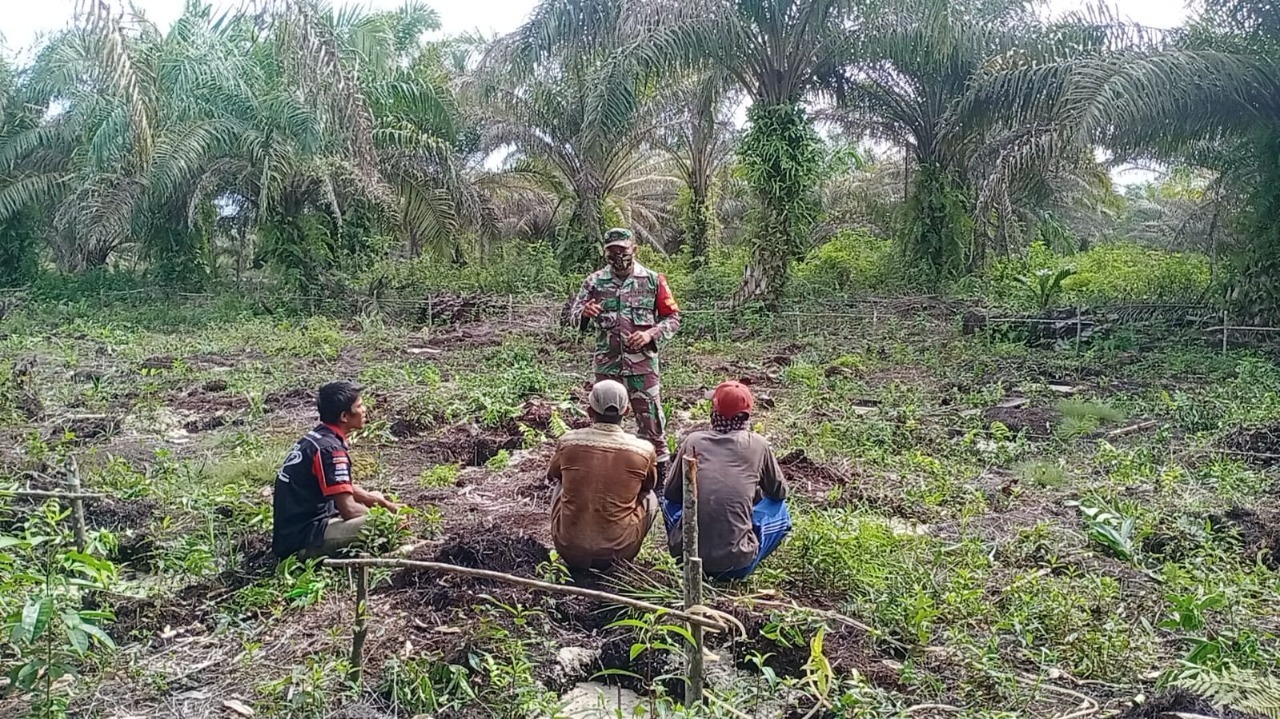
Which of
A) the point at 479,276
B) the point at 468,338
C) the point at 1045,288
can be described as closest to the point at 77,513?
the point at 468,338

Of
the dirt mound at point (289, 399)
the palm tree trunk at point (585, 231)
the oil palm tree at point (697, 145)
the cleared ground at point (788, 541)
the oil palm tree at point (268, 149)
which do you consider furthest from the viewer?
the palm tree trunk at point (585, 231)

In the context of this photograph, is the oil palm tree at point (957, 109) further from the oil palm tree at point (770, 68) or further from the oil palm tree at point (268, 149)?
the oil palm tree at point (268, 149)

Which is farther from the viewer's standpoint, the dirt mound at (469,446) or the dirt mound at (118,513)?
the dirt mound at (469,446)

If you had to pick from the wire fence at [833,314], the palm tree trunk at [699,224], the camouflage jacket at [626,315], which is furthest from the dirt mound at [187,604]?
the palm tree trunk at [699,224]

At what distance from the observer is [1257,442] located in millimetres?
5961

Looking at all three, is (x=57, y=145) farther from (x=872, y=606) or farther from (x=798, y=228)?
(x=872, y=606)

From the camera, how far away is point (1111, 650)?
324 centimetres

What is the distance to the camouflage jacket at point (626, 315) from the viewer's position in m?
5.61

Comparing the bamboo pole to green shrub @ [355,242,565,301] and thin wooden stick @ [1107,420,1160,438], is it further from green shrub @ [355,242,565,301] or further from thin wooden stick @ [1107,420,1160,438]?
green shrub @ [355,242,565,301]

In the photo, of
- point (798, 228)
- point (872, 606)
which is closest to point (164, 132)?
point (798, 228)

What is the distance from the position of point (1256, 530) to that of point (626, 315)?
3.52 m

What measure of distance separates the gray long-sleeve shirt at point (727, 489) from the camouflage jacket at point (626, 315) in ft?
5.57

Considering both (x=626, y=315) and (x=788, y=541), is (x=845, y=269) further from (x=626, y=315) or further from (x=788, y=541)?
(x=788, y=541)

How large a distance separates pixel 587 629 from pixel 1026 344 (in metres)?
8.37
